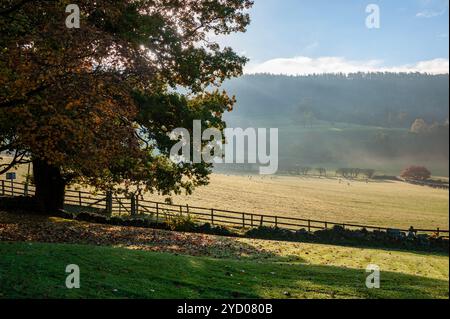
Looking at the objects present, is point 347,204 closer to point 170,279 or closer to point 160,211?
point 160,211

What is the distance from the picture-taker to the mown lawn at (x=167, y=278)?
373 inches

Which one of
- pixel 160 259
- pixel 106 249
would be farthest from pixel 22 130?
pixel 160 259

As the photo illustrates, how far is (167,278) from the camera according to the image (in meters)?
11.4

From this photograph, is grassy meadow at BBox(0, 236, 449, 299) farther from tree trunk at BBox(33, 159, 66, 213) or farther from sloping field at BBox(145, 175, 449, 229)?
sloping field at BBox(145, 175, 449, 229)

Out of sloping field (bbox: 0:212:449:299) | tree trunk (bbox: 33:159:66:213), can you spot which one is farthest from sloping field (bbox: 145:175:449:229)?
sloping field (bbox: 0:212:449:299)

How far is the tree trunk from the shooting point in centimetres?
2538

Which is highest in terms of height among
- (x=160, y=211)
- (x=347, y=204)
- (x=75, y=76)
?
(x=75, y=76)

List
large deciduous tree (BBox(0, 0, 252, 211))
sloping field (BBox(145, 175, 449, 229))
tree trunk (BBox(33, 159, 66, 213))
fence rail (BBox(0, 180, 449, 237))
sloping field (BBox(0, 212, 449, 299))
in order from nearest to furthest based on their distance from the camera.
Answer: sloping field (BBox(0, 212, 449, 299)) < large deciduous tree (BBox(0, 0, 252, 211)) < tree trunk (BBox(33, 159, 66, 213)) < fence rail (BBox(0, 180, 449, 237)) < sloping field (BBox(145, 175, 449, 229))

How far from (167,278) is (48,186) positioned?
17.7 m

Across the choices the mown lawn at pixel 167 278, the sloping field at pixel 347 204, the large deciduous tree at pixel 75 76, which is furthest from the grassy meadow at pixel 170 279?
the sloping field at pixel 347 204

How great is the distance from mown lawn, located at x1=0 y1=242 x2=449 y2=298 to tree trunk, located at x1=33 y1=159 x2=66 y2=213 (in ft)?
42.5

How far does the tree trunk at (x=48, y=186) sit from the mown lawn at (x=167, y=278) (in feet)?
42.5

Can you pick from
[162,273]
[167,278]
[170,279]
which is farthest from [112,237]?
[170,279]

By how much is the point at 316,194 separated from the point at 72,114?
69.7 meters
